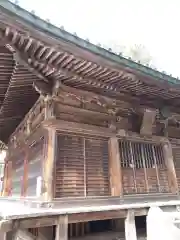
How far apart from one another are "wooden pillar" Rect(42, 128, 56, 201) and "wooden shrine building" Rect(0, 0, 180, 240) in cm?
2

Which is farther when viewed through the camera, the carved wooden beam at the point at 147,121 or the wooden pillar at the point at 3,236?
the carved wooden beam at the point at 147,121

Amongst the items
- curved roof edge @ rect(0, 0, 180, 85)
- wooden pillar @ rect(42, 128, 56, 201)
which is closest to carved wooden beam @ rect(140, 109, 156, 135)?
curved roof edge @ rect(0, 0, 180, 85)

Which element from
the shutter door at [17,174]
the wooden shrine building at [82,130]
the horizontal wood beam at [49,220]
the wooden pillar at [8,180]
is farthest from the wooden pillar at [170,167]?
the wooden pillar at [8,180]

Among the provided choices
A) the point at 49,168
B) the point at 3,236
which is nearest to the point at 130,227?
the point at 49,168

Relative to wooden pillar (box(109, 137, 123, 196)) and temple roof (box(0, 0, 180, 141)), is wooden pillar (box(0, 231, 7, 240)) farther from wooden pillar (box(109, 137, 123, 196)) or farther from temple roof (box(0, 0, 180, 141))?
temple roof (box(0, 0, 180, 141))

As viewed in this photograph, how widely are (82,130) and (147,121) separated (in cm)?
202

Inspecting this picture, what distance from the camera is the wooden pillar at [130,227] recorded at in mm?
4180

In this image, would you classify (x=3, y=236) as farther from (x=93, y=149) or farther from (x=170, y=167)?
(x=170, y=167)

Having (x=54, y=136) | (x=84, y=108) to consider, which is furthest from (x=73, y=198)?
(x=84, y=108)

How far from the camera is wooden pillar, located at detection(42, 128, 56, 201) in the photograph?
4.21m

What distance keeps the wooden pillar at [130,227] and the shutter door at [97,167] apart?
0.76 metres

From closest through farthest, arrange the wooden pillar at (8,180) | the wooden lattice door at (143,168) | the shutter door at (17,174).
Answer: the wooden lattice door at (143,168), the shutter door at (17,174), the wooden pillar at (8,180)

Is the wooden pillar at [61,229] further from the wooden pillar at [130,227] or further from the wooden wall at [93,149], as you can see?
the wooden pillar at [130,227]

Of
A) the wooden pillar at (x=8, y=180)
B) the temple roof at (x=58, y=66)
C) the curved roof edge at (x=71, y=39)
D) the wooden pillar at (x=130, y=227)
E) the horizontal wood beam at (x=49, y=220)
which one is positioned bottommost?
the wooden pillar at (x=130, y=227)
